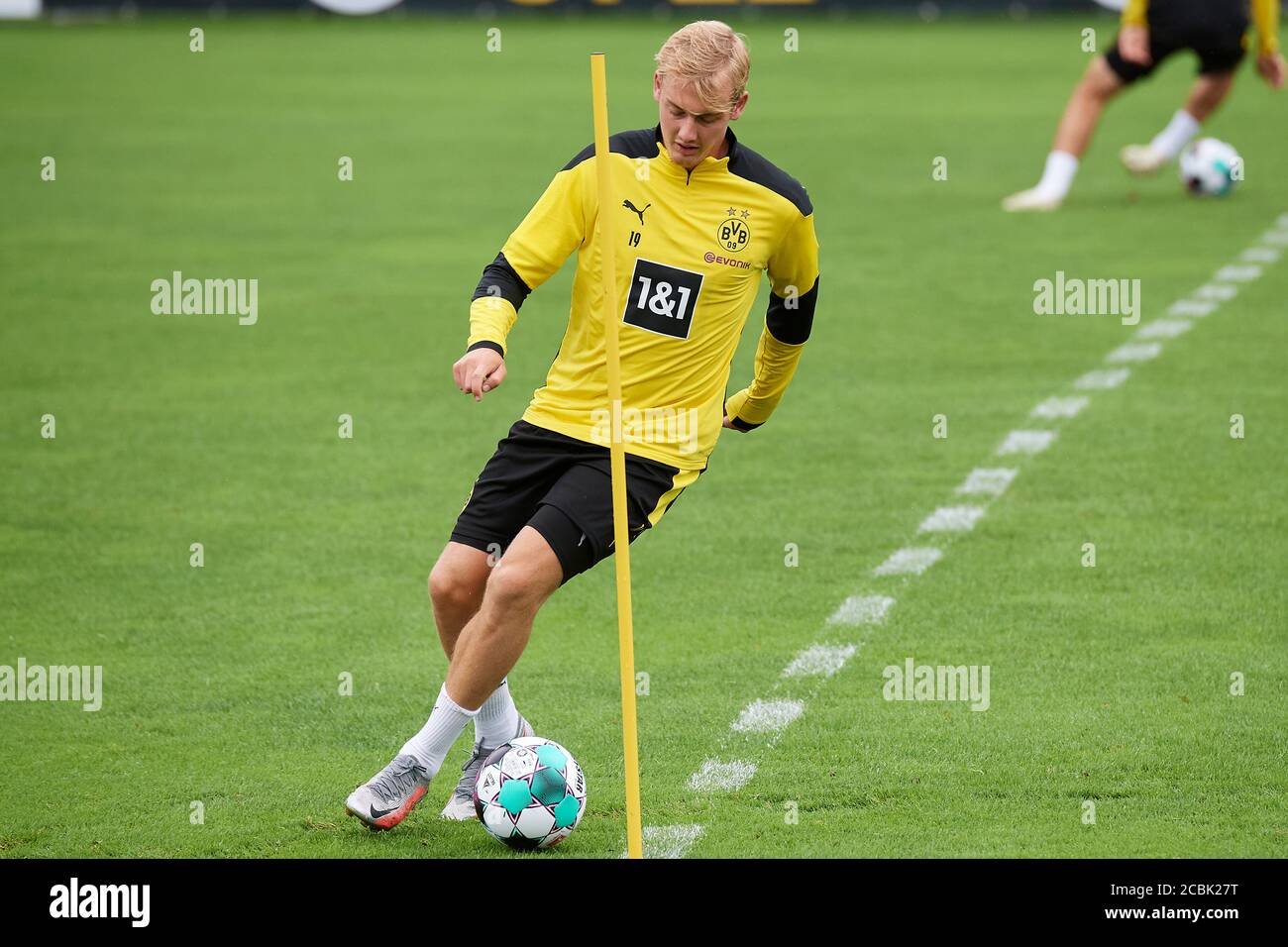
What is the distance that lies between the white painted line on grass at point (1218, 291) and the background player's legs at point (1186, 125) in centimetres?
357

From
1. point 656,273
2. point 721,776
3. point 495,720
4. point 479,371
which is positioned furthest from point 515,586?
point 721,776

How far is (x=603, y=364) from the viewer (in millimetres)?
5703

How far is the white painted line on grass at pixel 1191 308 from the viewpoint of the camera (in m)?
12.8

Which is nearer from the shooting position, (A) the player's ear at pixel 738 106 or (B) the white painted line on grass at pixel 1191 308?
(A) the player's ear at pixel 738 106

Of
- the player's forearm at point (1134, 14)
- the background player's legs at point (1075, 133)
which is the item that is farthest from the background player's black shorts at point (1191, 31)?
the player's forearm at point (1134, 14)

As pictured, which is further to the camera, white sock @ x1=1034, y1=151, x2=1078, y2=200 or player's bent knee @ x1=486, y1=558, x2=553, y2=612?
white sock @ x1=1034, y1=151, x2=1078, y2=200

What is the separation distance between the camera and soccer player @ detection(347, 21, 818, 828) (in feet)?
18.1

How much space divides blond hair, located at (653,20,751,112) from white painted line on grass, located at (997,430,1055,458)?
490cm

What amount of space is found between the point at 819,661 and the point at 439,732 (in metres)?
2.00

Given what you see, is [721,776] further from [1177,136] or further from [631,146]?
[1177,136]

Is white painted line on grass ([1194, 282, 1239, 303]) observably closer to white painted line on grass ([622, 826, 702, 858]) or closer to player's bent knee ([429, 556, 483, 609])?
white painted line on grass ([622, 826, 702, 858])

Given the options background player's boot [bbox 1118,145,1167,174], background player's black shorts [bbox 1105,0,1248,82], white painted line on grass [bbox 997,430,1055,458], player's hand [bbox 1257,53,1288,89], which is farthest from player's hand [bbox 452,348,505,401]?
background player's boot [bbox 1118,145,1167,174]

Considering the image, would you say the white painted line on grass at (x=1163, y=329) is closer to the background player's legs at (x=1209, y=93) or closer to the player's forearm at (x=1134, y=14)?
the player's forearm at (x=1134, y=14)
